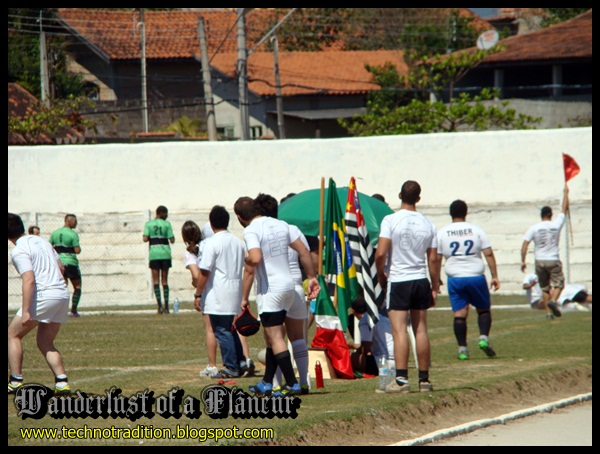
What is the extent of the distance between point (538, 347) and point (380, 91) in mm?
34502

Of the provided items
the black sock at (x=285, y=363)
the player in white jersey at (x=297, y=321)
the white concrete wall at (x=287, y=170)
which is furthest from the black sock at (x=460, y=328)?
the white concrete wall at (x=287, y=170)

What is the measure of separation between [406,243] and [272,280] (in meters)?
1.37

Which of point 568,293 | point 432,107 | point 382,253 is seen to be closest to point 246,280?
point 382,253

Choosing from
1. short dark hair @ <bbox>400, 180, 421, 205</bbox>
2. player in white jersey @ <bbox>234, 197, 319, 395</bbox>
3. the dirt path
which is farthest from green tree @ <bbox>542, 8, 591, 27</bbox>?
player in white jersey @ <bbox>234, 197, 319, 395</bbox>

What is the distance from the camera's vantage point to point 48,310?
10.3 meters

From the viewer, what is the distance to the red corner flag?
24625mm

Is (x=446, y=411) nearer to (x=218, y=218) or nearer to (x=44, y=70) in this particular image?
(x=218, y=218)

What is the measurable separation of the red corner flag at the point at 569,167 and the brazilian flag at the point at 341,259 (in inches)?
507

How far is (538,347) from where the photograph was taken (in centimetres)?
1538

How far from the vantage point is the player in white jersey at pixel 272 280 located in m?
10.1

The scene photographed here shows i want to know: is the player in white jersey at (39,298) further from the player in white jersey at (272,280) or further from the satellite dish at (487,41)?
the satellite dish at (487,41)

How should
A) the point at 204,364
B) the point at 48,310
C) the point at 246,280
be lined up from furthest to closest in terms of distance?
the point at 204,364
the point at 48,310
the point at 246,280
